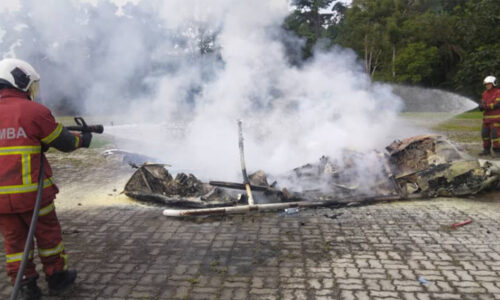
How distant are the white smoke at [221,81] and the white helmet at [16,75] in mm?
4402

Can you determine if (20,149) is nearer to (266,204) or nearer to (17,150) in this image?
(17,150)

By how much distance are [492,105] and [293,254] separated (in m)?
7.42

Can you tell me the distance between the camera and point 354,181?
6727mm

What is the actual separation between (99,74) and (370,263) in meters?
7.86

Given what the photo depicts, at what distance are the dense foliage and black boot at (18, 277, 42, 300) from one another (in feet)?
67.8

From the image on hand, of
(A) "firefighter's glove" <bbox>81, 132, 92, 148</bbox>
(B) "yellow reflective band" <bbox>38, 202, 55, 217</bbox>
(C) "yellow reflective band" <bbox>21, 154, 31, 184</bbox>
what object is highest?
(A) "firefighter's glove" <bbox>81, 132, 92, 148</bbox>

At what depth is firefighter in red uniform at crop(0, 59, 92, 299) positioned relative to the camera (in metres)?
3.14

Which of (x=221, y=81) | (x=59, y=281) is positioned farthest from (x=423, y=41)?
(x=59, y=281)

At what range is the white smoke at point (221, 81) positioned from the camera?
→ 7.76 m

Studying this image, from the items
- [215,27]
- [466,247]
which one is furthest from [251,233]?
[215,27]

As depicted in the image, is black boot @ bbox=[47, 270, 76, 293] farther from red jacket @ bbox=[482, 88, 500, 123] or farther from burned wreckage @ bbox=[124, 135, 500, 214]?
red jacket @ bbox=[482, 88, 500, 123]

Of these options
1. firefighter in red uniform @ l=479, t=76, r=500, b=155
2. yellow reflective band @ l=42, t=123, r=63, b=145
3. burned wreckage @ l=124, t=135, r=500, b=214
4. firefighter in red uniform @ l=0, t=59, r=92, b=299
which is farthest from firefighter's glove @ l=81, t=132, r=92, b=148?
firefighter in red uniform @ l=479, t=76, r=500, b=155

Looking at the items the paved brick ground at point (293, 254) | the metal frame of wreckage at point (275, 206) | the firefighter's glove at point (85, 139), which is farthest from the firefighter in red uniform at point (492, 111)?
the firefighter's glove at point (85, 139)

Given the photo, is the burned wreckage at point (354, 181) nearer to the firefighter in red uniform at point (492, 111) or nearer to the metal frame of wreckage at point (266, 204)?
the metal frame of wreckage at point (266, 204)
